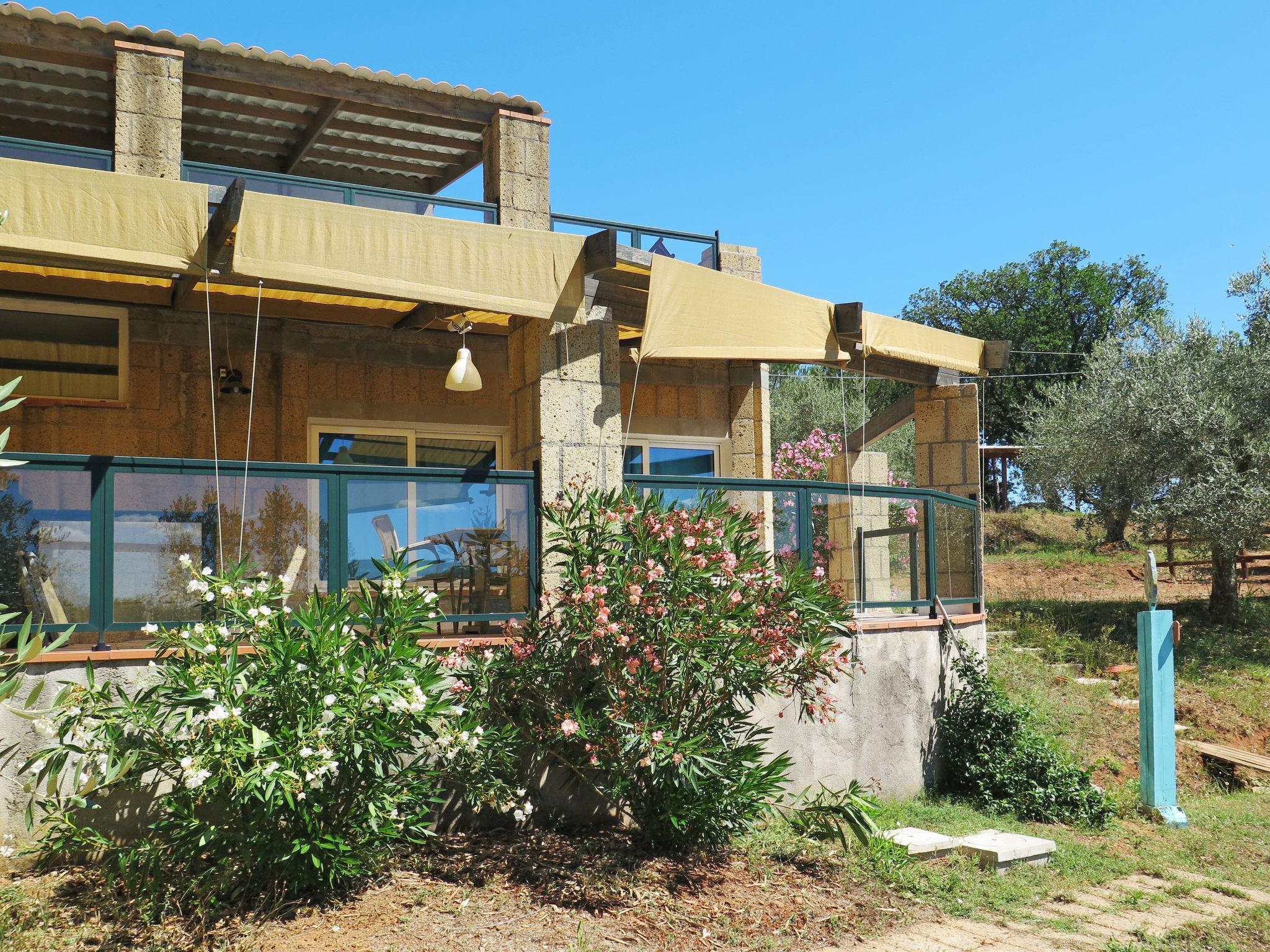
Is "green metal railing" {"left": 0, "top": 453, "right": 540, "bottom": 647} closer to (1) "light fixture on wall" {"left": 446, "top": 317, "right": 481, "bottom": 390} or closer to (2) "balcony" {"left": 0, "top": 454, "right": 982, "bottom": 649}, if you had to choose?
(2) "balcony" {"left": 0, "top": 454, "right": 982, "bottom": 649}

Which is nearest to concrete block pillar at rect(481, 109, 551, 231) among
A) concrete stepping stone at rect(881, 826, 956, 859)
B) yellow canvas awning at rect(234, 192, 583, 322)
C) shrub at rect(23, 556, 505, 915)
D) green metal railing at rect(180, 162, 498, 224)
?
green metal railing at rect(180, 162, 498, 224)

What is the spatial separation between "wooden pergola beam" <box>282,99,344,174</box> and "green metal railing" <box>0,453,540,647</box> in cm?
445

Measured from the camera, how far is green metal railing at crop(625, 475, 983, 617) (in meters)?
7.64

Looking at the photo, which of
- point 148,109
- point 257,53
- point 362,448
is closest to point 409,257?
point 148,109

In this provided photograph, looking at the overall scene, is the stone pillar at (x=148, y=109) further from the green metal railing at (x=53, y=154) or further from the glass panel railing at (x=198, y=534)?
the glass panel railing at (x=198, y=534)

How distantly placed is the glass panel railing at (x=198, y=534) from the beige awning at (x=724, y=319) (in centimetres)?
250

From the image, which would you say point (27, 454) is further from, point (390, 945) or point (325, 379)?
point (325, 379)

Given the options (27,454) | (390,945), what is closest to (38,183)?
(27,454)

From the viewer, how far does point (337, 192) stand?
8.55 metres

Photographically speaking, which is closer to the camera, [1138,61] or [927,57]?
[1138,61]

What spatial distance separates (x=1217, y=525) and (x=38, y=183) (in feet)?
52.3

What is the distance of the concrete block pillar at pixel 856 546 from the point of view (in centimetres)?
809

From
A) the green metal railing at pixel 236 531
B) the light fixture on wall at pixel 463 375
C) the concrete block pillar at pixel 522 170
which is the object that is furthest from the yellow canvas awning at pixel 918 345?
the green metal railing at pixel 236 531

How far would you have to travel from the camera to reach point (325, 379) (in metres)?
10.0
